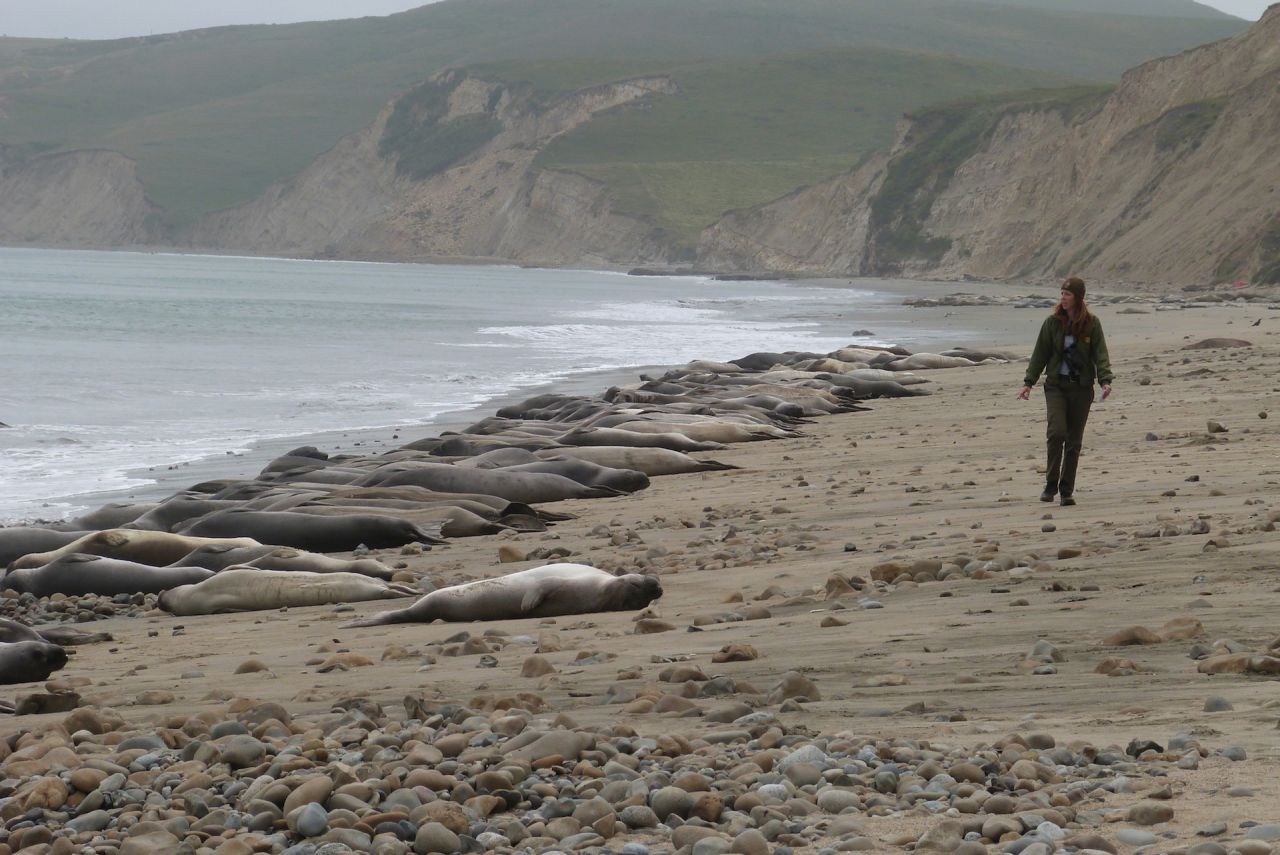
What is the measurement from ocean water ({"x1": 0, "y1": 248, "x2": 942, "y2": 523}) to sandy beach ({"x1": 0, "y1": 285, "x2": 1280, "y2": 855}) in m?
6.37

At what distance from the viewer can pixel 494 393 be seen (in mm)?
25219

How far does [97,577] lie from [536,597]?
3.59 m

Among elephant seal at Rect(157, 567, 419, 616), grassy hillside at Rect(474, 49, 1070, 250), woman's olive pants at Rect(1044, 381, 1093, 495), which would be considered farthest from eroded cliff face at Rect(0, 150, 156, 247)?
woman's olive pants at Rect(1044, 381, 1093, 495)

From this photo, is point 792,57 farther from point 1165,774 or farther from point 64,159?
point 1165,774

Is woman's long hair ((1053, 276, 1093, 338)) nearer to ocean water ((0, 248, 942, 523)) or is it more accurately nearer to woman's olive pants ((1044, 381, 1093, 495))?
woman's olive pants ((1044, 381, 1093, 495))

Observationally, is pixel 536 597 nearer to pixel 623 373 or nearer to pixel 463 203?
pixel 623 373

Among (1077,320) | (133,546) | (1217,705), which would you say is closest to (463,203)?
(133,546)

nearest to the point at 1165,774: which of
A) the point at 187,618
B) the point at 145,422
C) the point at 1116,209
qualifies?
the point at 187,618

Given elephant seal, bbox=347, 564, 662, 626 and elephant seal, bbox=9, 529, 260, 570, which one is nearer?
elephant seal, bbox=347, 564, 662, 626

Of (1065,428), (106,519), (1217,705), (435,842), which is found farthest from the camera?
(106,519)

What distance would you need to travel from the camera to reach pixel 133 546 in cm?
1020

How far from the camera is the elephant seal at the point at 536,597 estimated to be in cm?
755

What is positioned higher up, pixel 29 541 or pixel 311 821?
pixel 311 821

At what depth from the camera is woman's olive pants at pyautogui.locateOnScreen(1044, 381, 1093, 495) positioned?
372 inches
